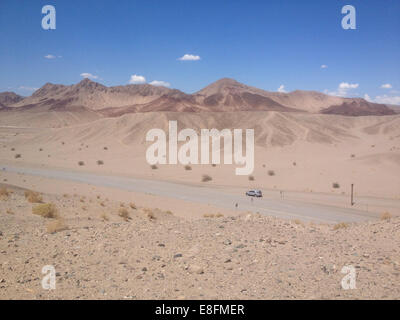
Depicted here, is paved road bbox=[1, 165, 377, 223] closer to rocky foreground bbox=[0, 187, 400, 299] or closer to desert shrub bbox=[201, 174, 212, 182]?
desert shrub bbox=[201, 174, 212, 182]

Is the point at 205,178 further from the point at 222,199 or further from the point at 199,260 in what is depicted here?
the point at 199,260

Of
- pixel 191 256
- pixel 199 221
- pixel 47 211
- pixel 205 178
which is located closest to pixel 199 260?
pixel 191 256

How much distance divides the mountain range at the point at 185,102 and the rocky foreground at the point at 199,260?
104 meters

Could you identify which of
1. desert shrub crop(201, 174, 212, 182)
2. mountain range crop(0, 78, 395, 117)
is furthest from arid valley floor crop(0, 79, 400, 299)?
mountain range crop(0, 78, 395, 117)

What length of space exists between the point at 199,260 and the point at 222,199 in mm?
24538

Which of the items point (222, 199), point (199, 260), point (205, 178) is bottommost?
point (222, 199)

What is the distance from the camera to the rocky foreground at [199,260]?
6.70 m

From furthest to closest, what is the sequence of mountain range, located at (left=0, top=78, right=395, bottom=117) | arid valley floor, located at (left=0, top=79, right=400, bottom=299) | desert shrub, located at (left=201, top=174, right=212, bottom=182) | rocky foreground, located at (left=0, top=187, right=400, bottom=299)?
mountain range, located at (left=0, top=78, right=395, bottom=117), desert shrub, located at (left=201, top=174, right=212, bottom=182), arid valley floor, located at (left=0, top=79, right=400, bottom=299), rocky foreground, located at (left=0, top=187, right=400, bottom=299)

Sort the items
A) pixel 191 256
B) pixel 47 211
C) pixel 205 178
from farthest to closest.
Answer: pixel 205 178 → pixel 47 211 → pixel 191 256

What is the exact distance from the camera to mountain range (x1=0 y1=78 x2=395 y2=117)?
12938cm

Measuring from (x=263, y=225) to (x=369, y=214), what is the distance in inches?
727

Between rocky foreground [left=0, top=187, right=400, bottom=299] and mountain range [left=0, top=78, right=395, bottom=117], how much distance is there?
10437 centimetres

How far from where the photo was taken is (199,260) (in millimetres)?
8211

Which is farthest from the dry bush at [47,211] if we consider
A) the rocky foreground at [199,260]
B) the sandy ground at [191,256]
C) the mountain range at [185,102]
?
the mountain range at [185,102]
